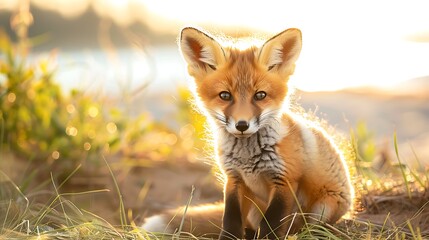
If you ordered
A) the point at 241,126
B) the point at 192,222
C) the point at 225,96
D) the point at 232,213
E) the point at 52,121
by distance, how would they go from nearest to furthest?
the point at 241,126
the point at 225,96
the point at 232,213
the point at 192,222
the point at 52,121

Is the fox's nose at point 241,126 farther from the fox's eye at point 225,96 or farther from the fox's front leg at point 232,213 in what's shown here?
the fox's front leg at point 232,213

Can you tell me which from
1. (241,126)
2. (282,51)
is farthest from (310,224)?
(282,51)

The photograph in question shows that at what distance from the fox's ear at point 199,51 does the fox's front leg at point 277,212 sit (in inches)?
27.7

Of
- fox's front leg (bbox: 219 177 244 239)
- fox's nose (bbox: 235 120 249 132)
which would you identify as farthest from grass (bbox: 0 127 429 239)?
fox's nose (bbox: 235 120 249 132)

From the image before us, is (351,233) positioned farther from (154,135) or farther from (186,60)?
(154,135)

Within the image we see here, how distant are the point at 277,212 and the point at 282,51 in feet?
2.66

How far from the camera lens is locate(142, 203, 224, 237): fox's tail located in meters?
3.54

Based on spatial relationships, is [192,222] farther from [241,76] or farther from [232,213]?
[241,76]

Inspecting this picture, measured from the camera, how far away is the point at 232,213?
3244mm

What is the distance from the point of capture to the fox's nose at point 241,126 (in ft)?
9.74

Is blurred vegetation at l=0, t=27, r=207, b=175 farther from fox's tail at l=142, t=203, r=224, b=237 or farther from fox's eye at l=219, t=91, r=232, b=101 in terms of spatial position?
fox's eye at l=219, t=91, r=232, b=101

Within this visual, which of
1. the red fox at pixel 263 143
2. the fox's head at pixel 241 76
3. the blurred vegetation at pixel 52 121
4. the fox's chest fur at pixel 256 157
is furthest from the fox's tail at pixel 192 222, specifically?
the blurred vegetation at pixel 52 121

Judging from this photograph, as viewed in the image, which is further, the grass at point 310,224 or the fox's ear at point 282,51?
the fox's ear at point 282,51

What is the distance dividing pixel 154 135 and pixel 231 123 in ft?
Answer: 12.1
